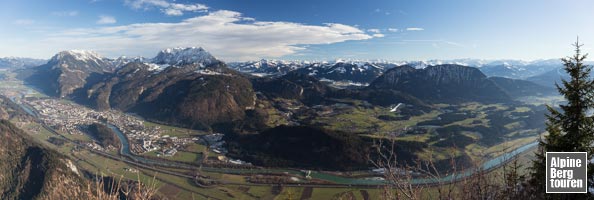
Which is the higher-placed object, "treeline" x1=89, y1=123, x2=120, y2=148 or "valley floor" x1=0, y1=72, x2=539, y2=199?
"treeline" x1=89, y1=123, x2=120, y2=148

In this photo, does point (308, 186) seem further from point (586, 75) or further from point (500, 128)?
point (500, 128)

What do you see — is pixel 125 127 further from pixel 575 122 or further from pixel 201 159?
pixel 575 122

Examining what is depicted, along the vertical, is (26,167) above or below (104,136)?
below

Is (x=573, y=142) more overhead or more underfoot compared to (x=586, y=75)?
more underfoot

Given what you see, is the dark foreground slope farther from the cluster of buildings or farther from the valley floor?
the cluster of buildings

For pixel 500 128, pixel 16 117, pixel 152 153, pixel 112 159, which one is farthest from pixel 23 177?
pixel 500 128

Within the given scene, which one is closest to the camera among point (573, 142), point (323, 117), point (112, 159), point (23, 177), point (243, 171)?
point (573, 142)

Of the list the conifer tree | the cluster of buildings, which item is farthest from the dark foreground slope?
the conifer tree
